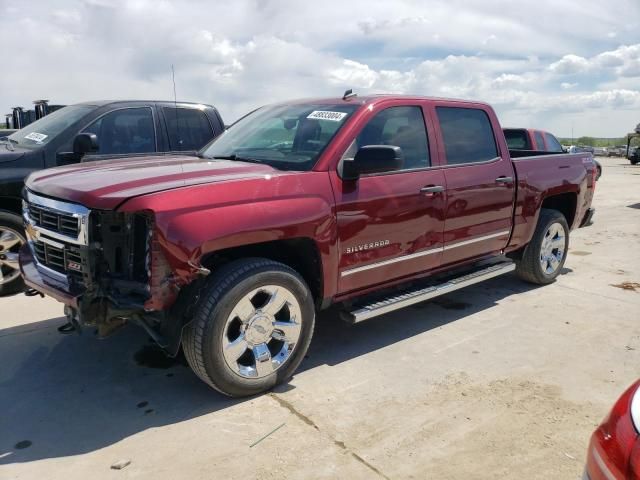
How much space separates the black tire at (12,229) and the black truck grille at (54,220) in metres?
2.00

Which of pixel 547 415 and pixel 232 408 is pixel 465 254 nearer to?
pixel 547 415

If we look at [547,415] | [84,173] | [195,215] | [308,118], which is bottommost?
[547,415]

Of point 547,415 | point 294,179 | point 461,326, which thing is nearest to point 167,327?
point 294,179

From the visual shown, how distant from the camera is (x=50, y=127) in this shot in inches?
235

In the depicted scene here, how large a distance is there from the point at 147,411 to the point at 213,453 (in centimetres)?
65

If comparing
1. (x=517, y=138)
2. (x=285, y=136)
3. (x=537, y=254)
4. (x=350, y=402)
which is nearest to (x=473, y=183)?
(x=537, y=254)

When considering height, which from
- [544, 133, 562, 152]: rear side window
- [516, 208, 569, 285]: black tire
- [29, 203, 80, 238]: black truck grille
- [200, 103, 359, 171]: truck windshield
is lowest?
[516, 208, 569, 285]: black tire

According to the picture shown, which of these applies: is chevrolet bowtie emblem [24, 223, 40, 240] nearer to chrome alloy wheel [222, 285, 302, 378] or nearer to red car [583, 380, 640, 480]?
chrome alloy wheel [222, 285, 302, 378]

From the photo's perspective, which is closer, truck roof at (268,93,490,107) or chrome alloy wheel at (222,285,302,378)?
chrome alloy wheel at (222,285,302,378)

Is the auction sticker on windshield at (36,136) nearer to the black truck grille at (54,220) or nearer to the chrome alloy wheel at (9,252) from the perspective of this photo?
the chrome alloy wheel at (9,252)

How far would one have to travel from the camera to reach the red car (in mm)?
1624

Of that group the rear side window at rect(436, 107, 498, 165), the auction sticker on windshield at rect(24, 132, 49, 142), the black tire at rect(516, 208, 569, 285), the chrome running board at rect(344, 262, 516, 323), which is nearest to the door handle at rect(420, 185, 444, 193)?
the rear side window at rect(436, 107, 498, 165)

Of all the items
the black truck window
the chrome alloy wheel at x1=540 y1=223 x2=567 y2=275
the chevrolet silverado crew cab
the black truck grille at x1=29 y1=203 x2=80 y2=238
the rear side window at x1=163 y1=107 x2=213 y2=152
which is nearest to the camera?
the chevrolet silverado crew cab

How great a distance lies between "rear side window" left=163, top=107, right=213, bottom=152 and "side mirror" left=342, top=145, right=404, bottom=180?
3164 millimetres
